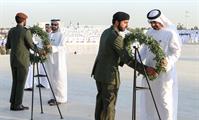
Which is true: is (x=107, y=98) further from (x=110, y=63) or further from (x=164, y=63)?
(x=164, y=63)

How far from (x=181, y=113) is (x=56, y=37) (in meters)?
3.03

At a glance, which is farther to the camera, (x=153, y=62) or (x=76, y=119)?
(x=76, y=119)

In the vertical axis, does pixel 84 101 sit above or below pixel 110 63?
below

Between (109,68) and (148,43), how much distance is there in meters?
0.71

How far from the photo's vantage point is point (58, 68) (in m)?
9.75

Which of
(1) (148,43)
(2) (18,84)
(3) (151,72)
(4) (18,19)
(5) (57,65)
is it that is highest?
(4) (18,19)

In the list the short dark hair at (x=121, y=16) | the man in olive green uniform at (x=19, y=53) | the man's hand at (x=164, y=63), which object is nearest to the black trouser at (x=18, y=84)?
the man in olive green uniform at (x=19, y=53)

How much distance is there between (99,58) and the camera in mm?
6344

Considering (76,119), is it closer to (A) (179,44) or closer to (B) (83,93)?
(A) (179,44)

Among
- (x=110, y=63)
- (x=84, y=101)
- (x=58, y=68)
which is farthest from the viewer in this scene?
(x=84, y=101)

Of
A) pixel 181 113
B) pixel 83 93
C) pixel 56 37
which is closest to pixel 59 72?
pixel 56 37

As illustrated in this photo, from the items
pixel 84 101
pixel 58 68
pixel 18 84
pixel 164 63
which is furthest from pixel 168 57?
pixel 84 101

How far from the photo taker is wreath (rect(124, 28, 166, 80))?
5.84 m

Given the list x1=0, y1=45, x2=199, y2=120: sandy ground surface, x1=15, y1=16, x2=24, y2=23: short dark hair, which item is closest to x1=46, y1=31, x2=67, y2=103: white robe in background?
x1=0, y1=45, x2=199, y2=120: sandy ground surface
